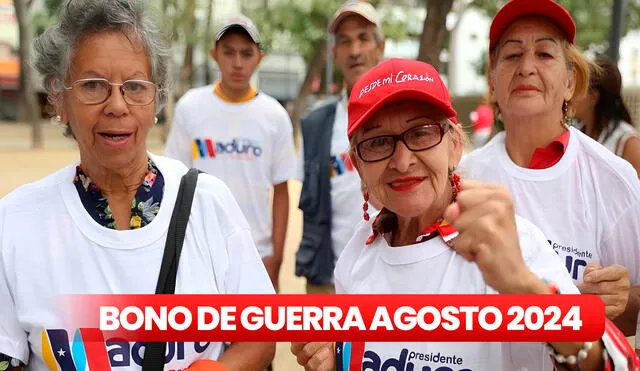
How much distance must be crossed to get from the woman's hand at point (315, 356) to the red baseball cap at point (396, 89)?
22.4 inches

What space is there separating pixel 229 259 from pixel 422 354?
58 centimetres

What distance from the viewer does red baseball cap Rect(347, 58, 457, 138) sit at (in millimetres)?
1781

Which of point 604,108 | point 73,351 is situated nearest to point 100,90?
point 73,351

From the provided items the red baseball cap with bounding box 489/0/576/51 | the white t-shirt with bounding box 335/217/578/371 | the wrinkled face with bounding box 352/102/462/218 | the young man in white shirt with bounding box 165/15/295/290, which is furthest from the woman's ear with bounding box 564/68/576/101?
the young man in white shirt with bounding box 165/15/295/290

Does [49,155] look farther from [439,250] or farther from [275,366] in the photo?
[439,250]

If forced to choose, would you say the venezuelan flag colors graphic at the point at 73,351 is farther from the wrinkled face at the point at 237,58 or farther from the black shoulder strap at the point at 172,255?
the wrinkled face at the point at 237,58

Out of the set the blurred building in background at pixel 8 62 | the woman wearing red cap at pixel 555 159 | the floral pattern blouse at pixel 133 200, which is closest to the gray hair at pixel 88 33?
the floral pattern blouse at pixel 133 200

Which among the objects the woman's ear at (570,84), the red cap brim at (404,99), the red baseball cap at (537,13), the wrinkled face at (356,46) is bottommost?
the red cap brim at (404,99)

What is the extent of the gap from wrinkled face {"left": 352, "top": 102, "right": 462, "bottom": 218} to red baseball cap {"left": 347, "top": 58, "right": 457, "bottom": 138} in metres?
0.03

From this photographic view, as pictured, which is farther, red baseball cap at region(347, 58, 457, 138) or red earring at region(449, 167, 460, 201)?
red earring at region(449, 167, 460, 201)

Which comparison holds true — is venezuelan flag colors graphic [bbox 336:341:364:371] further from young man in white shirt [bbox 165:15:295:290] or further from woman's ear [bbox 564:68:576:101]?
young man in white shirt [bbox 165:15:295:290]

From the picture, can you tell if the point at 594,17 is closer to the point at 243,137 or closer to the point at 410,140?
the point at 243,137

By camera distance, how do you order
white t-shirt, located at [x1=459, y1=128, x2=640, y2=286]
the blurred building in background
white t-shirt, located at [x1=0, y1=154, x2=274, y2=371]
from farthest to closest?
the blurred building in background < white t-shirt, located at [x1=459, y1=128, x2=640, y2=286] < white t-shirt, located at [x1=0, y1=154, x2=274, y2=371]

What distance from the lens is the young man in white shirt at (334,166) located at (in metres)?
4.21
